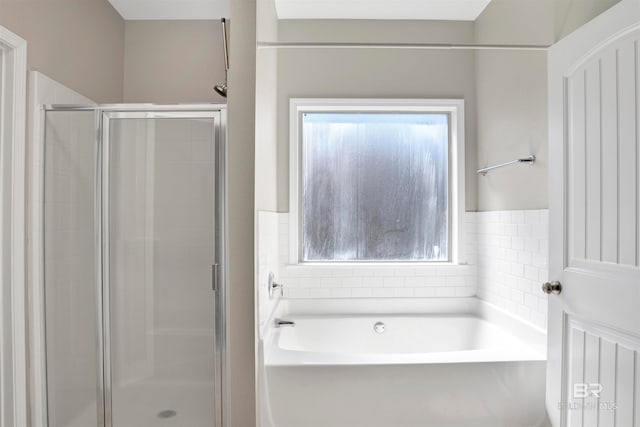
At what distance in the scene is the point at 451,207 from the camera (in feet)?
9.43

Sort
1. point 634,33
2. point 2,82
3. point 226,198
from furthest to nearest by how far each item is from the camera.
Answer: point 226,198
point 2,82
point 634,33

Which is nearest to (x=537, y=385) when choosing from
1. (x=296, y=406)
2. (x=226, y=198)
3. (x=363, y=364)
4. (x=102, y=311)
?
(x=363, y=364)

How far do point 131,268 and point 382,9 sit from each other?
2.25 meters

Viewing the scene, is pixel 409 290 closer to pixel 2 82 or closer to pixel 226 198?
pixel 226 198

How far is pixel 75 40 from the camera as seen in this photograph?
227 cm

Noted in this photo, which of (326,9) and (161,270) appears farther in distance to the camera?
(326,9)

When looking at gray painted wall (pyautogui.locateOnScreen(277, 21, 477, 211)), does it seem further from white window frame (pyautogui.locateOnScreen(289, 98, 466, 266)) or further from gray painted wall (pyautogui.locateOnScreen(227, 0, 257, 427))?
gray painted wall (pyautogui.locateOnScreen(227, 0, 257, 427))

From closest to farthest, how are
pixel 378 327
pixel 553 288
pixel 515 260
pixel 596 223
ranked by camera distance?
1. pixel 596 223
2. pixel 553 288
3. pixel 515 260
4. pixel 378 327

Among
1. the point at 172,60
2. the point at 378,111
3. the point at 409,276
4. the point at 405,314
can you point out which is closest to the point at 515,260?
the point at 409,276

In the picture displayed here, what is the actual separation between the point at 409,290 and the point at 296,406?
4.12ft

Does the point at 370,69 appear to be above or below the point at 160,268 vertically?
above

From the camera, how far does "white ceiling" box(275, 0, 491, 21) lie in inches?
102

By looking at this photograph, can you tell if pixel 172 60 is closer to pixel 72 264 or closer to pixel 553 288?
pixel 72 264

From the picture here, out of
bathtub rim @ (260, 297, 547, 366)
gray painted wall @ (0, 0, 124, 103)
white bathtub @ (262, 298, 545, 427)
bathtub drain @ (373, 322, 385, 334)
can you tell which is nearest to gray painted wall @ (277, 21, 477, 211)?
bathtub rim @ (260, 297, 547, 366)
